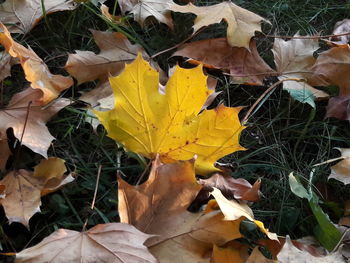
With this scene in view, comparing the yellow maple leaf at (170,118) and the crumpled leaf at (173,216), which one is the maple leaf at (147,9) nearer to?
the yellow maple leaf at (170,118)

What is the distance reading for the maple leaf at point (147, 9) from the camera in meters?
1.55

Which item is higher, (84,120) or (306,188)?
(84,120)

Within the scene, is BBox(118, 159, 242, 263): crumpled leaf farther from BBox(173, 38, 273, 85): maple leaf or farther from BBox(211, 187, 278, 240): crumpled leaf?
BBox(173, 38, 273, 85): maple leaf

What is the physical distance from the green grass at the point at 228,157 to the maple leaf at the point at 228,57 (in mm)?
46

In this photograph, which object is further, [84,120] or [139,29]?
[139,29]

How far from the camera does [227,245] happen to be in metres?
1.12

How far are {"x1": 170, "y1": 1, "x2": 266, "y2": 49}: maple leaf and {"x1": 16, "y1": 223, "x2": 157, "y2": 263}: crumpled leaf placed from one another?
0.70 m

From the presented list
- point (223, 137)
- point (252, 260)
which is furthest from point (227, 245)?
point (223, 137)

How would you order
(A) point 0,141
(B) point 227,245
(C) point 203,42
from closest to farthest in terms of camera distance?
1. (B) point 227,245
2. (A) point 0,141
3. (C) point 203,42

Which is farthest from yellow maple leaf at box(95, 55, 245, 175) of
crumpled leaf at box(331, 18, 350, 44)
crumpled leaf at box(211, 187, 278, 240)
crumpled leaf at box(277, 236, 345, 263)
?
crumpled leaf at box(331, 18, 350, 44)

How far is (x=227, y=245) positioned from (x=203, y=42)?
2.14 feet

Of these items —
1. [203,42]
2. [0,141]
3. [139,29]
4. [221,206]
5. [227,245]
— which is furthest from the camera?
[139,29]

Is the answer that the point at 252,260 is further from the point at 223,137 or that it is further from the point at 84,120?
the point at 84,120

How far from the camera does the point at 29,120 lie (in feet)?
4.20
